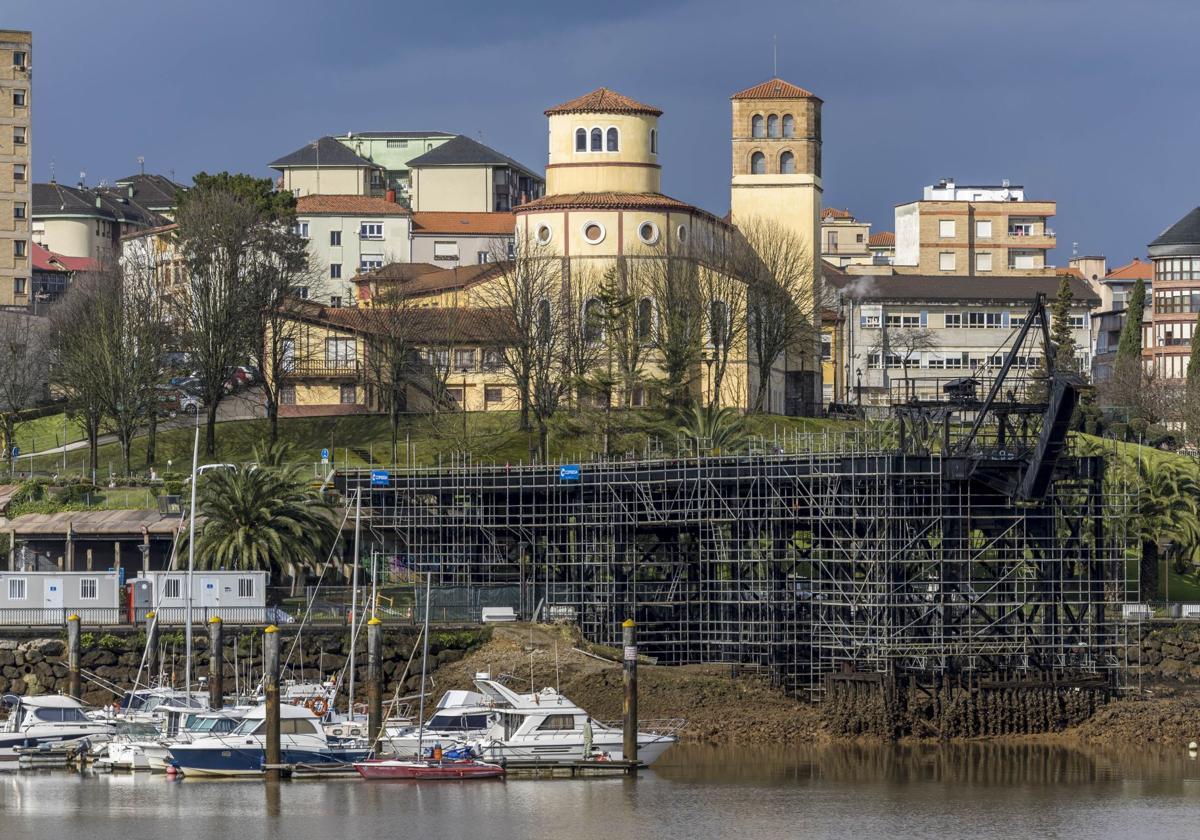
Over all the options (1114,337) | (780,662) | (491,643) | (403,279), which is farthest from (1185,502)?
(1114,337)

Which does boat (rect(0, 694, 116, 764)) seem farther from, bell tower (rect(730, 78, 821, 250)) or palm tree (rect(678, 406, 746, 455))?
bell tower (rect(730, 78, 821, 250))

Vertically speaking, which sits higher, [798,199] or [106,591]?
[798,199]

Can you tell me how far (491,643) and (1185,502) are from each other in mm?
32459

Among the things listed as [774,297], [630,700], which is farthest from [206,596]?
[774,297]

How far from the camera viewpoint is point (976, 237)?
636 feet

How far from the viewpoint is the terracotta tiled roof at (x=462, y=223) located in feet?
544

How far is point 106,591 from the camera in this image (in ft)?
275

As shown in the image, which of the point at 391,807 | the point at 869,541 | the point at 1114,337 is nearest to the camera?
the point at 391,807

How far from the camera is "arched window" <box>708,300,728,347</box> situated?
4823 inches

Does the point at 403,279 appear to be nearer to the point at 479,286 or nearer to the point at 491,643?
the point at 479,286

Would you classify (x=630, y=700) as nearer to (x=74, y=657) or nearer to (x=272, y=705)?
(x=272, y=705)

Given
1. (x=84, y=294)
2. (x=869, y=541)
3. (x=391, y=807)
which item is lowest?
(x=391, y=807)

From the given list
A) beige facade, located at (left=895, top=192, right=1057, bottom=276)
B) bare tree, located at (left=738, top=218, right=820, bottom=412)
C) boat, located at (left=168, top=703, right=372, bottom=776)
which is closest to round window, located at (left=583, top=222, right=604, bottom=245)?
bare tree, located at (left=738, top=218, right=820, bottom=412)

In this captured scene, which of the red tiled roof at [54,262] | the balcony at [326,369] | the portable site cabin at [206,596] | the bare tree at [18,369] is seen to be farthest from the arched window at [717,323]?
the red tiled roof at [54,262]
